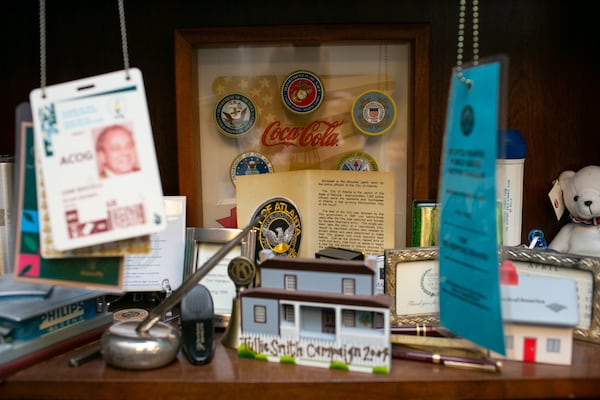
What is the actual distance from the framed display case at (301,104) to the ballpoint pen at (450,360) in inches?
10.9

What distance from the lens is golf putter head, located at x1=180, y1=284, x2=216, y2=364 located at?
0.69 metres

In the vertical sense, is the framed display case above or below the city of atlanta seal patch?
above

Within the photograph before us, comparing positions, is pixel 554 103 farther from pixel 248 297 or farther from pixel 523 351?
pixel 248 297

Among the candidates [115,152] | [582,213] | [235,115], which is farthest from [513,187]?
[115,152]

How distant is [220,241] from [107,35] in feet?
1.34

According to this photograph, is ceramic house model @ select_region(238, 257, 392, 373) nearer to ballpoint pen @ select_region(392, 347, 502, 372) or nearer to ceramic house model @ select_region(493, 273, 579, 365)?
ballpoint pen @ select_region(392, 347, 502, 372)

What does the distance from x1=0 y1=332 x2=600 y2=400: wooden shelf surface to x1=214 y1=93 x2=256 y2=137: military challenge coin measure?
16.1 inches

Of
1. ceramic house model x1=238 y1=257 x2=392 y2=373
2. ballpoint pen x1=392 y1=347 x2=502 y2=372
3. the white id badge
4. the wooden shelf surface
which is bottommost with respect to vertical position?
the wooden shelf surface

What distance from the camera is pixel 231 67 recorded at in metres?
0.92

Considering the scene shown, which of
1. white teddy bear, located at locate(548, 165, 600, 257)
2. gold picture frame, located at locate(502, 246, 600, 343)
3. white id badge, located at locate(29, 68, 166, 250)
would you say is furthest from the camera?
white teddy bear, located at locate(548, 165, 600, 257)

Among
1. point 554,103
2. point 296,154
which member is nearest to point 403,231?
point 296,154

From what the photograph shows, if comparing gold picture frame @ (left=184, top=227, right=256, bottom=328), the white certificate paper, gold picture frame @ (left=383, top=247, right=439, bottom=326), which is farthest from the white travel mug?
the white certificate paper

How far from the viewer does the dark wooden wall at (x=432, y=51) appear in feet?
3.05

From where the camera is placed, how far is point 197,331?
0.71 m
